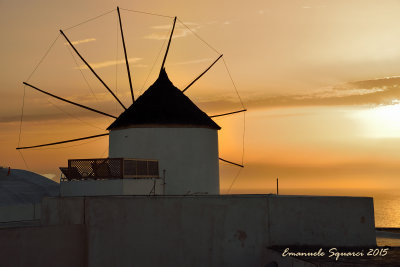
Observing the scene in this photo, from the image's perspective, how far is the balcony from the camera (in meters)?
27.0

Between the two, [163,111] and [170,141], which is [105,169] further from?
[163,111]

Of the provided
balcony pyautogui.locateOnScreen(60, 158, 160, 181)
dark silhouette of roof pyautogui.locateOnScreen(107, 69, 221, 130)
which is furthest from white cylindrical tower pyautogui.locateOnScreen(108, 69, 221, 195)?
balcony pyautogui.locateOnScreen(60, 158, 160, 181)

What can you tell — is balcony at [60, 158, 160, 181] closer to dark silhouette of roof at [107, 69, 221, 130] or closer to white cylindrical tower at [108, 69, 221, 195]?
white cylindrical tower at [108, 69, 221, 195]

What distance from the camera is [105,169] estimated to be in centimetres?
2719

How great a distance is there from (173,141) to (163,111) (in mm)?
2253

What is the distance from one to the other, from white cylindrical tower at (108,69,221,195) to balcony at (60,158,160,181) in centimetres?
266

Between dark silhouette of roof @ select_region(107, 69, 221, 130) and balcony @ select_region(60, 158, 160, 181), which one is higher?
dark silhouette of roof @ select_region(107, 69, 221, 130)

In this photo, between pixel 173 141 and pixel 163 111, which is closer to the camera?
pixel 173 141

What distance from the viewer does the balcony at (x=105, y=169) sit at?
27.0 meters

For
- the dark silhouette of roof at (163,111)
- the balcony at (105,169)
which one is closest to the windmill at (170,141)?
the dark silhouette of roof at (163,111)

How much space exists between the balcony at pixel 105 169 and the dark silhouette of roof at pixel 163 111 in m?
3.96

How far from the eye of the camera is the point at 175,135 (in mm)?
32750

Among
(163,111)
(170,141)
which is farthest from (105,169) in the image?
(163,111)

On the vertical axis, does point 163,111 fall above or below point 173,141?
above
